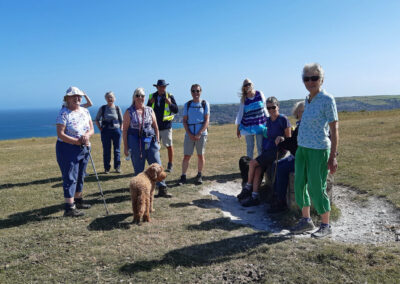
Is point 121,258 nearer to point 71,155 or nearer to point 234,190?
point 71,155

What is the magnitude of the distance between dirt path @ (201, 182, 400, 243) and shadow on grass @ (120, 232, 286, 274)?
85 centimetres

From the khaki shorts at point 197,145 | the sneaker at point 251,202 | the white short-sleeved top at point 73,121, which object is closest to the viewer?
the white short-sleeved top at point 73,121

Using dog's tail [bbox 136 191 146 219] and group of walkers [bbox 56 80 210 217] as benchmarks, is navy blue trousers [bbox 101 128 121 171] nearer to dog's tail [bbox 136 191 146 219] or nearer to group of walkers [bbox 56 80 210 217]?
Answer: group of walkers [bbox 56 80 210 217]

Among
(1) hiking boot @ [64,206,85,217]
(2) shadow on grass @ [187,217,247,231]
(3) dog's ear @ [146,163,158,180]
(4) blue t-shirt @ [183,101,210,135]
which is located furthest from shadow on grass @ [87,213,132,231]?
(4) blue t-shirt @ [183,101,210,135]

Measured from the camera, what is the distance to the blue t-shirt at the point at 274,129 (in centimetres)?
756

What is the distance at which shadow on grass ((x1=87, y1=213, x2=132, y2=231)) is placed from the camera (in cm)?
636

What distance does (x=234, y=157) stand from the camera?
1443 cm

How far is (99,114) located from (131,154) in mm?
4440

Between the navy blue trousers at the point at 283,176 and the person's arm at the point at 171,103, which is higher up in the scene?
the person's arm at the point at 171,103

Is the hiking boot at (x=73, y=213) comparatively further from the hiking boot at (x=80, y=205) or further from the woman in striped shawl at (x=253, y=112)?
the woman in striped shawl at (x=253, y=112)

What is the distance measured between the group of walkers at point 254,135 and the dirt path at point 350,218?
1.22 feet

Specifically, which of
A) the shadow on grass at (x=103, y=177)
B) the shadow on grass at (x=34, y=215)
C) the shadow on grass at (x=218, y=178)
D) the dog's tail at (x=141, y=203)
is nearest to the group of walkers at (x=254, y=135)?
the shadow on grass at (x=218, y=178)

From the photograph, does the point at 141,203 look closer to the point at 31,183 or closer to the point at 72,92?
the point at 72,92

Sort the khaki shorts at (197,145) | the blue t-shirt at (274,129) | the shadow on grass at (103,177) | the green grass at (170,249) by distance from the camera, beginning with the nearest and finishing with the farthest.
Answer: the green grass at (170,249), the blue t-shirt at (274,129), the khaki shorts at (197,145), the shadow on grass at (103,177)
